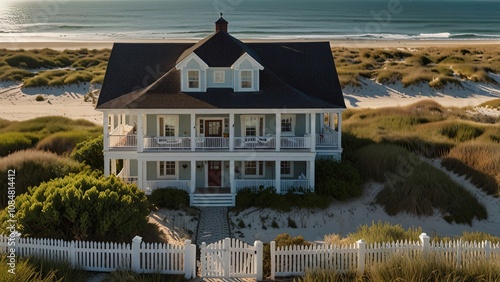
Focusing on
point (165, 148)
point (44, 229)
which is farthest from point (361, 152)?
point (44, 229)

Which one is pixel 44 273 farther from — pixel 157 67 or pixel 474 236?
pixel 157 67

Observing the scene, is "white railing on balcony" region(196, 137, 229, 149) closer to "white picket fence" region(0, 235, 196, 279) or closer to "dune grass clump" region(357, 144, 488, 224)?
"dune grass clump" region(357, 144, 488, 224)

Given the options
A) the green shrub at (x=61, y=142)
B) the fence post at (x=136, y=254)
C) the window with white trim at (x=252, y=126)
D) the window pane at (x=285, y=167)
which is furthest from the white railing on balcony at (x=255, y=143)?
the fence post at (x=136, y=254)

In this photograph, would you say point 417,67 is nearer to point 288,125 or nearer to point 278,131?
point 288,125

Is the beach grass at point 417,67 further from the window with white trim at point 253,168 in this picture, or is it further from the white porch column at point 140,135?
the white porch column at point 140,135

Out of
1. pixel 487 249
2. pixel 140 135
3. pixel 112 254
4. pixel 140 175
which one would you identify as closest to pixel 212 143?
pixel 140 135

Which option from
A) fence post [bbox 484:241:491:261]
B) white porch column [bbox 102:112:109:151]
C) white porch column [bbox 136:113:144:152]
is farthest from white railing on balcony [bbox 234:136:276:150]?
fence post [bbox 484:241:491:261]
